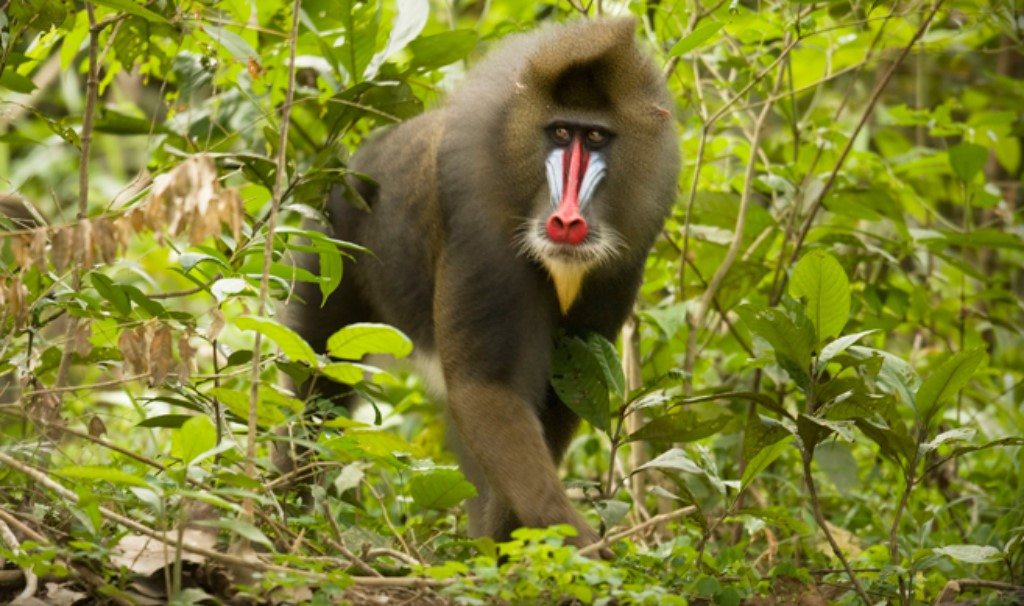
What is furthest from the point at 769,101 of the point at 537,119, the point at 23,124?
the point at 23,124

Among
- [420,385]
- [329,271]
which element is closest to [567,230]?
[329,271]

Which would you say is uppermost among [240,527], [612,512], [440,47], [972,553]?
[440,47]

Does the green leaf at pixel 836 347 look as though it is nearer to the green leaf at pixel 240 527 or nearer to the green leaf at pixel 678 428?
the green leaf at pixel 678 428

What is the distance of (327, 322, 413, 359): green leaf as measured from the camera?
8.60 ft

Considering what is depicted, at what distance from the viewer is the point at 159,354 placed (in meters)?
2.70

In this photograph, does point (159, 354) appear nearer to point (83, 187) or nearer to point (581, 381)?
point (83, 187)

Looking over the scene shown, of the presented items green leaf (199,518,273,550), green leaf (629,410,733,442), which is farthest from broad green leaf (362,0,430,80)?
green leaf (199,518,273,550)

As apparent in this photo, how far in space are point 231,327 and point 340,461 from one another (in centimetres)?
259

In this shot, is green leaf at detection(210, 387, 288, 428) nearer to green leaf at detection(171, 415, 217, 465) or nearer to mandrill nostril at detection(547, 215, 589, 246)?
green leaf at detection(171, 415, 217, 465)

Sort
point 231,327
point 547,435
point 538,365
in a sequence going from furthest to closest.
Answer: point 231,327 < point 547,435 < point 538,365

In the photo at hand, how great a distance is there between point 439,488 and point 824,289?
1.03 meters

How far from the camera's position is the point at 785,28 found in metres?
4.19

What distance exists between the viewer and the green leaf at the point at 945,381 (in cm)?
314

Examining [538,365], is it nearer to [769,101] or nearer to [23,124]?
[769,101]
